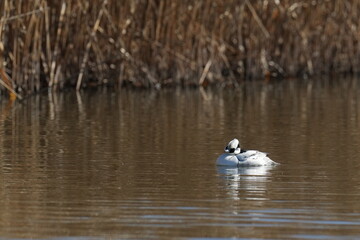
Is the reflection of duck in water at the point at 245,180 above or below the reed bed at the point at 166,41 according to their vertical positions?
below

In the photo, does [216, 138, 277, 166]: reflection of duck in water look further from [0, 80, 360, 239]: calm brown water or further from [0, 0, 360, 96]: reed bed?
[0, 0, 360, 96]: reed bed

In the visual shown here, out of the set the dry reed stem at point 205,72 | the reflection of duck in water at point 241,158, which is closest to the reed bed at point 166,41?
the dry reed stem at point 205,72

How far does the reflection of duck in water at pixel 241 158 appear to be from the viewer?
387 inches

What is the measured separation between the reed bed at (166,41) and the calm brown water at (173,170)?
0.81 m

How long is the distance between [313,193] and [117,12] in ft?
33.8

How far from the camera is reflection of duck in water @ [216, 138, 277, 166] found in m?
9.83

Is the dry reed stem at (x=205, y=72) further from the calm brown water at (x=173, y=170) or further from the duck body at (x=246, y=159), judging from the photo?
the duck body at (x=246, y=159)

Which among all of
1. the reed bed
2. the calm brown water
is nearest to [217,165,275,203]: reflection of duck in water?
the calm brown water

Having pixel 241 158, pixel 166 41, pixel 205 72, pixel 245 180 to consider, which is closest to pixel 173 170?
pixel 241 158

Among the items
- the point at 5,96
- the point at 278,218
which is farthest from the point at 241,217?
the point at 5,96

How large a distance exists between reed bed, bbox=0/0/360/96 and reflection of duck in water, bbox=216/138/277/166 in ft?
21.1

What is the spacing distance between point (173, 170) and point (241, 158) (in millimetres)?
624

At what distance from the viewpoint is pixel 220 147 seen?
454 inches

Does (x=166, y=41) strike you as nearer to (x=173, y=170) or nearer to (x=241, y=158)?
(x=241, y=158)
